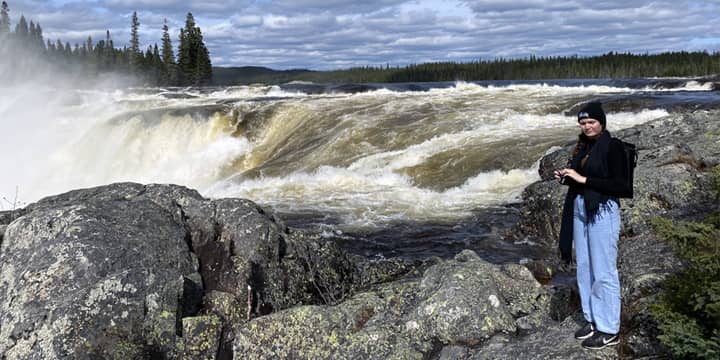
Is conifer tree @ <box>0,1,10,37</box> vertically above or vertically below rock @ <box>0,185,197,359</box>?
above

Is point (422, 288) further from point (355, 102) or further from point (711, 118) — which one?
point (355, 102)

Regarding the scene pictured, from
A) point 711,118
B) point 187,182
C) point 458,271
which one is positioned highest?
point 711,118

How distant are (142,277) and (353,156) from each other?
1392 cm

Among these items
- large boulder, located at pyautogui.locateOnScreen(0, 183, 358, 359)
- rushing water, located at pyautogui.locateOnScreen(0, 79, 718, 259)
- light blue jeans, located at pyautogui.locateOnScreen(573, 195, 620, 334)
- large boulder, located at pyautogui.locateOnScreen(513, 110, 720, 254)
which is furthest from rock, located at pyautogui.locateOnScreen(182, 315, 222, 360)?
rushing water, located at pyautogui.locateOnScreen(0, 79, 718, 259)

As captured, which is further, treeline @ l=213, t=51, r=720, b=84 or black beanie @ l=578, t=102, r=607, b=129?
treeline @ l=213, t=51, r=720, b=84

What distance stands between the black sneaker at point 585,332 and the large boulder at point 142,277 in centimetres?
325

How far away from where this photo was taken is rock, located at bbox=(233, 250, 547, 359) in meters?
5.66

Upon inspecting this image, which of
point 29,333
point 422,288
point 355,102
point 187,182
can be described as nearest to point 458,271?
point 422,288

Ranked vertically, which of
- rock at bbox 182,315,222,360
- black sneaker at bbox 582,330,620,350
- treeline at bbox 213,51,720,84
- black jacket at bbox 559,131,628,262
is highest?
treeline at bbox 213,51,720,84

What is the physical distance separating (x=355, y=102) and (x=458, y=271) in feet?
74.5

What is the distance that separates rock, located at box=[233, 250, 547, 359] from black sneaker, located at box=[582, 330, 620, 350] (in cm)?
99

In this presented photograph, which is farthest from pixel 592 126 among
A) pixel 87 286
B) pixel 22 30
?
pixel 22 30

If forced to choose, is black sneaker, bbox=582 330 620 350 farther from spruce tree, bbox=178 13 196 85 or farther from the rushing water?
spruce tree, bbox=178 13 196 85

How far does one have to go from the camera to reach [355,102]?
2853 cm
